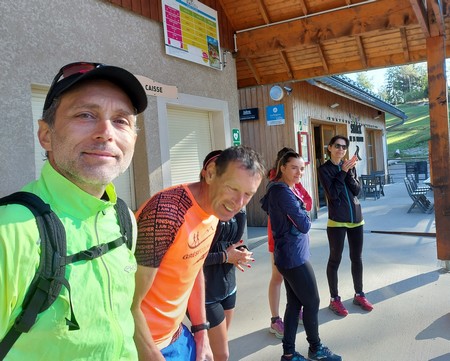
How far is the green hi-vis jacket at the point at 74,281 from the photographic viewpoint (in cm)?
86

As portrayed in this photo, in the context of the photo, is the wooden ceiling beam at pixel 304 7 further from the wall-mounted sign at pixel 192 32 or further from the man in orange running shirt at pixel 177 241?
the man in orange running shirt at pixel 177 241

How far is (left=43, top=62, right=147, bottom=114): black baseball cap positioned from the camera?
109cm

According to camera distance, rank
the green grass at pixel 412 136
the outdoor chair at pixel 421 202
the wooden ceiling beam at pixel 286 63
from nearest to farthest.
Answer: the wooden ceiling beam at pixel 286 63
the outdoor chair at pixel 421 202
the green grass at pixel 412 136

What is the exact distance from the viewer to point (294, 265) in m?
2.94

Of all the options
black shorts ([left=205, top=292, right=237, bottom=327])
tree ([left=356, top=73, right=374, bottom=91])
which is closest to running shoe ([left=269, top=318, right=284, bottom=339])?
black shorts ([left=205, top=292, right=237, bottom=327])

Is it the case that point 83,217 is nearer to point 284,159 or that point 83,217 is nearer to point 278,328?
point 284,159

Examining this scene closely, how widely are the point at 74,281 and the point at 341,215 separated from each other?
344 centimetres

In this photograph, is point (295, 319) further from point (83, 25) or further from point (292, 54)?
point (292, 54)

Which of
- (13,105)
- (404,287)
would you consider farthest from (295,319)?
(13,105)

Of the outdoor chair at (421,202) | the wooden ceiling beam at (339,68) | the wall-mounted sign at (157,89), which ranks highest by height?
the wooden ceiling beam at (339,68)

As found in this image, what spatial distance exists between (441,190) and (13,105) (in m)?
5.22

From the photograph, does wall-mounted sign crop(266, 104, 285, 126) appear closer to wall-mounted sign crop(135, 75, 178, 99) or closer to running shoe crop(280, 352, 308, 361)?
wall-mounted sign crop(135, 75, 178, 99)

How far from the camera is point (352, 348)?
11.1ft

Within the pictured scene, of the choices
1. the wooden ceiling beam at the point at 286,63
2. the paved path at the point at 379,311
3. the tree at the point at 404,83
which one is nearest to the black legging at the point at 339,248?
the paved path at the point at 379,311
